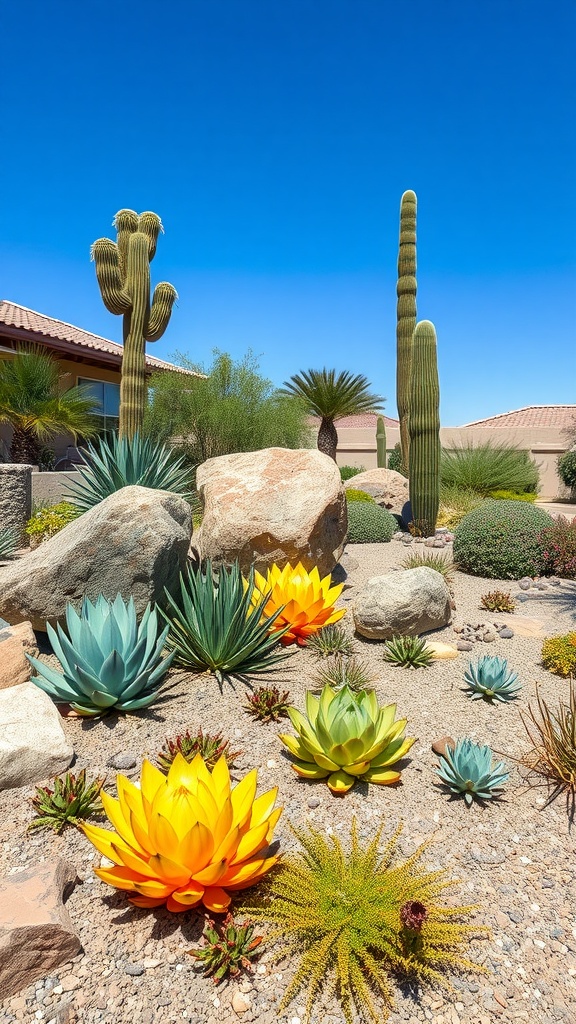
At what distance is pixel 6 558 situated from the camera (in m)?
7.56

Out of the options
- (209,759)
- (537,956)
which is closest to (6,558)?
(209,759)

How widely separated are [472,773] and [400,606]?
7.31 feet

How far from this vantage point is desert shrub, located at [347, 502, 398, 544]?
9719mm

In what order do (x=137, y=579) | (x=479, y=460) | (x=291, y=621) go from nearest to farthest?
1. (x=137, y=579)
2. (x=291, y=621)
3. (x=479, y=460)

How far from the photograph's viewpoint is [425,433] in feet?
36.9

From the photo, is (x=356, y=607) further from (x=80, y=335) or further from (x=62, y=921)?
(x=80, y=335)

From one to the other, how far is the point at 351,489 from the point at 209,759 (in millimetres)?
10305

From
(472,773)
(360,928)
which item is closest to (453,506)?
(472,773)

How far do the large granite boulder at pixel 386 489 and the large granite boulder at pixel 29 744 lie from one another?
415 inches

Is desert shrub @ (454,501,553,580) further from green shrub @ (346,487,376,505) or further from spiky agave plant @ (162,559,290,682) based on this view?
spiky agave plant @ (162,559,290,682)

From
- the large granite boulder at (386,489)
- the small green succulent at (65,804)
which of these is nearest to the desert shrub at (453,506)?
the large granite boulder at (386,489)

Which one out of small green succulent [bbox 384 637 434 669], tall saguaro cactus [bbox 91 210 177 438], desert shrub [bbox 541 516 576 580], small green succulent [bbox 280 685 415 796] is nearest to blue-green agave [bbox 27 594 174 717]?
small green succulent [bbox 280 685 415 796]

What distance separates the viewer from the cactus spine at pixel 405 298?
14.9m

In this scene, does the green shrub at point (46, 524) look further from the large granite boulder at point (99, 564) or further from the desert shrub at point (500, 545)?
the desert shrub at point (500, 545)
